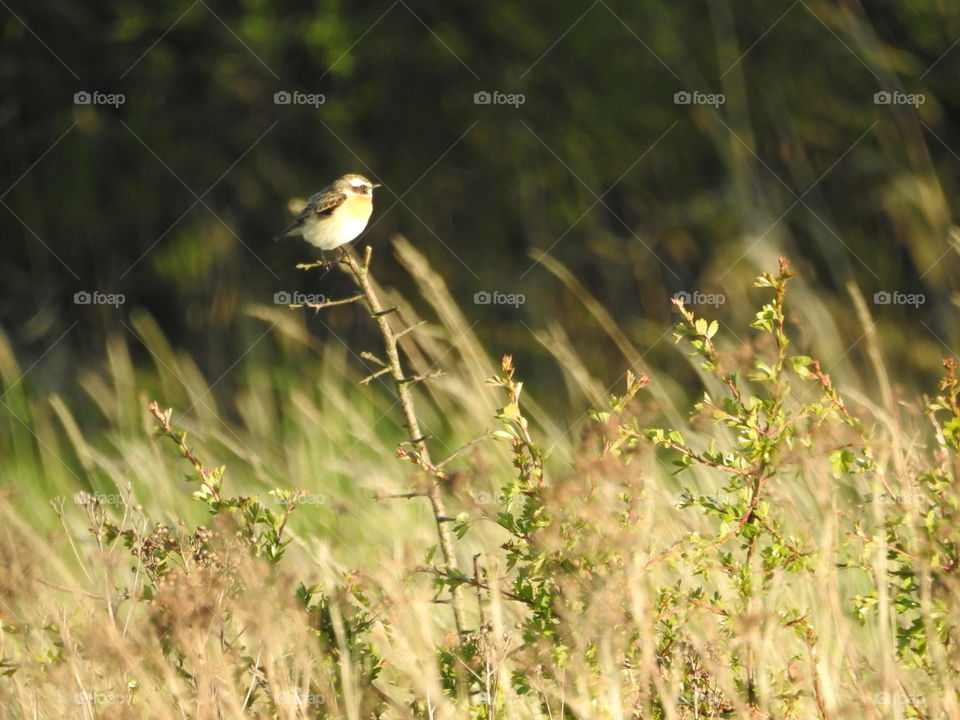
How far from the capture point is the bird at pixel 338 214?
4.63 meters

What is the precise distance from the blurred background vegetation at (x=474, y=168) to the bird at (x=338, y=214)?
220 centimetres

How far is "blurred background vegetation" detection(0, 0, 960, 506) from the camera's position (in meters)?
8.02

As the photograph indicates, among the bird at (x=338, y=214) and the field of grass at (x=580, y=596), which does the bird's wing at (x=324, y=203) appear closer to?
the bird at (x=338, y=214)

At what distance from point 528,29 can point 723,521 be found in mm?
6199

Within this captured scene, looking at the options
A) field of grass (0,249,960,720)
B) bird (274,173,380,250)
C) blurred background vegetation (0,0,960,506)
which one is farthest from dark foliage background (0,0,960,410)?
field of grass (0,249,960,720)

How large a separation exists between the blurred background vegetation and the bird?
86.5 inches

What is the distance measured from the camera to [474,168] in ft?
29.9

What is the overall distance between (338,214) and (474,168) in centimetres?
456

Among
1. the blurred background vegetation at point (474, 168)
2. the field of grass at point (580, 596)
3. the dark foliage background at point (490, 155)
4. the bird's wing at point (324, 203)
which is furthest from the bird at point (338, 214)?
the dark foliage background at point (490, 155)

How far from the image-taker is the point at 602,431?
266cm

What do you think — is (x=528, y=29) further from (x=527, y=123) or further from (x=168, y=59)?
(x=168, y=59)

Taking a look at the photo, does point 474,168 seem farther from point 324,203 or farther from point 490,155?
point 324,203

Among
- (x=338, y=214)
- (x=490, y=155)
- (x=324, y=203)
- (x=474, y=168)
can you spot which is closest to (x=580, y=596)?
(x=338, y=214)

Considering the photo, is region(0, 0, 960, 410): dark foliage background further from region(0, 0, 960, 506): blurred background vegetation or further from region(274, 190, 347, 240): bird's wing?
region(274, 190, 347, 240): bird's wing
